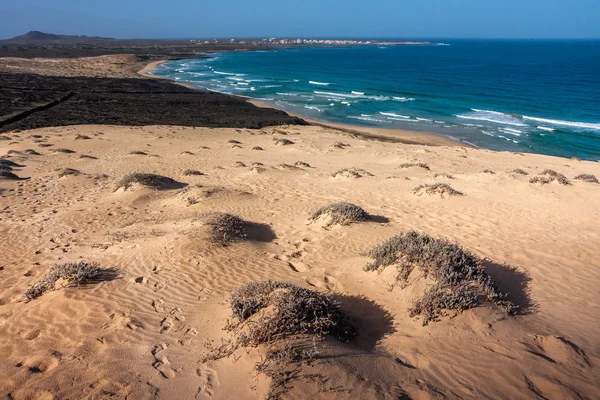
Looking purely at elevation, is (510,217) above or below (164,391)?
below

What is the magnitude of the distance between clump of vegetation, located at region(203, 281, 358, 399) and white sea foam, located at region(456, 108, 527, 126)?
36.4 metres

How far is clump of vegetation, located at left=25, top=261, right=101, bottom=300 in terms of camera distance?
21.0ft

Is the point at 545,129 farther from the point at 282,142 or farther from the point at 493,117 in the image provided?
the point at 282,142

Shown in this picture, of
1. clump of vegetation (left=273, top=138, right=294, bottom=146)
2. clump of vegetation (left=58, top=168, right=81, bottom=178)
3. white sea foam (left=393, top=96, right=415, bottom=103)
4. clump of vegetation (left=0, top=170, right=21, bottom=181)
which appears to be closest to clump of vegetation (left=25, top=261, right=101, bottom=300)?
clump of vegetation (left=58, top=168, right=81, bottom=178)

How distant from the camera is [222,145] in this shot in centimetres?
2419

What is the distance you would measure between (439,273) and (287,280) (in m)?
2.69

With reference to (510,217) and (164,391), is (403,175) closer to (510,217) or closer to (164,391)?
(510,217)

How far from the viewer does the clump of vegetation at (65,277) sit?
639 cm

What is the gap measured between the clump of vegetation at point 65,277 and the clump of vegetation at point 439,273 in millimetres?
4953

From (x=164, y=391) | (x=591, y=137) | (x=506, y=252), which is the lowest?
(x=591, y=137)

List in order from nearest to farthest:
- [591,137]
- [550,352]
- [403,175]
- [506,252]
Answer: [550,352], [506,252], [403,175], [591,137]

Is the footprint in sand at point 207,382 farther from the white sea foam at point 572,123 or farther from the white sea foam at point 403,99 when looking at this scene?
the white sea foam at point 403,99

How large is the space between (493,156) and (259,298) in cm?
2206

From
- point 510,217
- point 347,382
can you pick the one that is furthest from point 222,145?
point 347,382
